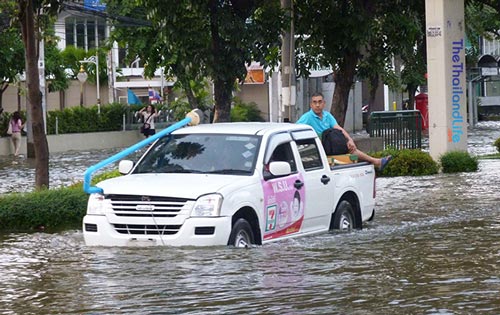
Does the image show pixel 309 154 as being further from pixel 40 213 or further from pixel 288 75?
pixel 288 75

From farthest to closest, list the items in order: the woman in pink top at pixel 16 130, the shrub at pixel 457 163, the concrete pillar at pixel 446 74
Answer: the woman in pink top at pixel 16 130 < the shrub at pixel 457 163 < the concrete pillar at pixel 446 74

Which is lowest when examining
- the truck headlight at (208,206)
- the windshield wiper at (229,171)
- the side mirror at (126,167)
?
the truck headlight at (208,206)

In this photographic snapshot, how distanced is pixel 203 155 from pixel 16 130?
92.6 feet

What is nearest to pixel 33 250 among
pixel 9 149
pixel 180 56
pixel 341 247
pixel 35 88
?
pixel 341 247

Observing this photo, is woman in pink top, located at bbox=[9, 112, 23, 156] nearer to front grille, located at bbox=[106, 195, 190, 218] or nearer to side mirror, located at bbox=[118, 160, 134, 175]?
side mirror, located at bbox=[118, 160, 134, 175]

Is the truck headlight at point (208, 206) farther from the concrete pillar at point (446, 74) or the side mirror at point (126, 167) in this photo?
the concrete pillar at point (446, 74)

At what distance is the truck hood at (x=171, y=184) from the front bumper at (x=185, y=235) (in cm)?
30

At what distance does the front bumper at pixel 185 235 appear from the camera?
40.9 feet

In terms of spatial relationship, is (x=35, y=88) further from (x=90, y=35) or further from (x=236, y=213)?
(x=90, y=35)

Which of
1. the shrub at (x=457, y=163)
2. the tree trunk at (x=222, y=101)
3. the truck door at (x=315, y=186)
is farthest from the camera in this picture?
the shrub at (x=457, y=163)

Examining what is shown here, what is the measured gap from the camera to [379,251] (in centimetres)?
1297

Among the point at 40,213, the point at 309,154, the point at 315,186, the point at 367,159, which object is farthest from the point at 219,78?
the point at 315,186

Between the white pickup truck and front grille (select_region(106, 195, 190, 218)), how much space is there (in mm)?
10

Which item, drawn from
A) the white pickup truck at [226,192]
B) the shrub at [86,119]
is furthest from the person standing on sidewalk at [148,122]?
the white pickup truck at [226,192]
